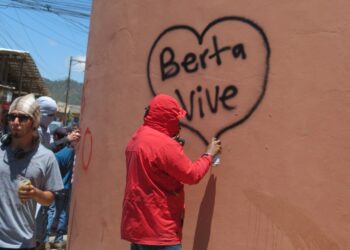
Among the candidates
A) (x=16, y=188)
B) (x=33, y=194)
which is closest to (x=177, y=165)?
(x=33, y=194)

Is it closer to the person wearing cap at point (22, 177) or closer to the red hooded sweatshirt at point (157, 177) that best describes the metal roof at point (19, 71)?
the person wearing cap at point (22, 177)

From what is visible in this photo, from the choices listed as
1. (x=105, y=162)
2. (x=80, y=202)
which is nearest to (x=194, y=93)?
(x=105, y=162)

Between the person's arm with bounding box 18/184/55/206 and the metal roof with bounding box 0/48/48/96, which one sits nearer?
the person's arm with bounding box 18/184/55/206

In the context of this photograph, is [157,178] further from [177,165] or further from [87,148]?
[87,148]

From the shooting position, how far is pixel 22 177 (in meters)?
2.92

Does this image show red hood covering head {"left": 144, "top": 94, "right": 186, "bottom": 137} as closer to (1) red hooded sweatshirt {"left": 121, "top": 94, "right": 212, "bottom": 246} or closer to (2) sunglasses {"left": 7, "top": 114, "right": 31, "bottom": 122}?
(1) red hooded sweatshirt {"left": 121, "top": 94, "right": 212, "bottom": 246}

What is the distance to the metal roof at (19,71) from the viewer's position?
27.0 metres

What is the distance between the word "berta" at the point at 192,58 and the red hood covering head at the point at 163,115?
1.81 ft

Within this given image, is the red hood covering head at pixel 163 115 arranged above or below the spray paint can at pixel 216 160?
above

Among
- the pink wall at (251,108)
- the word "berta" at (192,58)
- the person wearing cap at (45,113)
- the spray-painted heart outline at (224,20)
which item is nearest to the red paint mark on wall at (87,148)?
the pink wall at (251,108)

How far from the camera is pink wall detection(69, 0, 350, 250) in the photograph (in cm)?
275

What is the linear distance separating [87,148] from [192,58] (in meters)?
1.62

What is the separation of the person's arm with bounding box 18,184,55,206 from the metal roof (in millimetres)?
24601

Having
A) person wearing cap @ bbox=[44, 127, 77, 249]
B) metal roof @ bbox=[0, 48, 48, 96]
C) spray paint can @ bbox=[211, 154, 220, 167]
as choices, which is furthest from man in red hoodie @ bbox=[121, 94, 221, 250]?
metal roof @ bbox=[0, 48, 48, 96]
